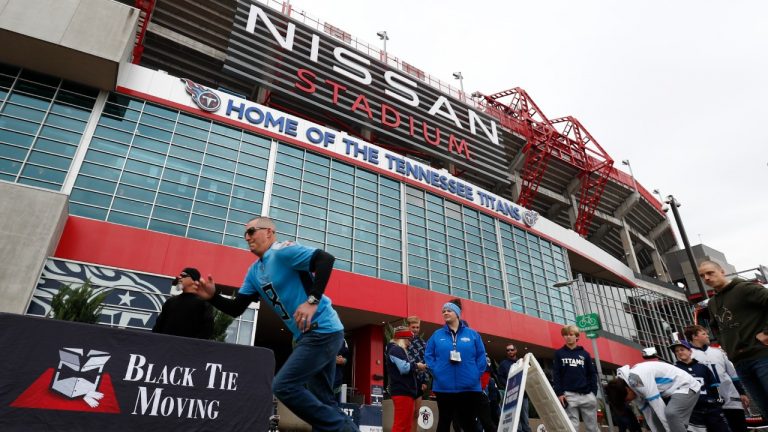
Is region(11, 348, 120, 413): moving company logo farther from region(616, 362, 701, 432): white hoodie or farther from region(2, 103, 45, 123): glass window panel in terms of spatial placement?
region(2, 103, 45, 123): glass window panel

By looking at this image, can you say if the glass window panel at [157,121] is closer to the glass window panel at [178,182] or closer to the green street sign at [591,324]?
the glass window panel at [178,182]

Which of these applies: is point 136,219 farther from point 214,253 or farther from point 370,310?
point 370,310

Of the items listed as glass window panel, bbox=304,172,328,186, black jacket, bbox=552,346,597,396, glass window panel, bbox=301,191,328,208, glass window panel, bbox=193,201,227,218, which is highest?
glass window panel, bbox=304,172,328,186

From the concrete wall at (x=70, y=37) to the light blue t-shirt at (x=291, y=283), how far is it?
15915mm

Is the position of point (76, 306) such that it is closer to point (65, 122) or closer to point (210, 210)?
point (210, 210)

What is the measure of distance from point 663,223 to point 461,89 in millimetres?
28037

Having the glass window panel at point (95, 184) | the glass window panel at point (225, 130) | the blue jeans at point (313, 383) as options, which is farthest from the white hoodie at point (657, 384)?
the glass window panel at point (225, 130)

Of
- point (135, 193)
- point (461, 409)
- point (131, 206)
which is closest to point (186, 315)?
point (461, 409)

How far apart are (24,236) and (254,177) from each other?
306 inches

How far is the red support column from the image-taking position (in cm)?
1800

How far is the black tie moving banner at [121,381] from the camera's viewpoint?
2672 millimetres

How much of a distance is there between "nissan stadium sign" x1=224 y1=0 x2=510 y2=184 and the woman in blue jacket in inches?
768

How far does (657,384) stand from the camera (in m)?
5.23

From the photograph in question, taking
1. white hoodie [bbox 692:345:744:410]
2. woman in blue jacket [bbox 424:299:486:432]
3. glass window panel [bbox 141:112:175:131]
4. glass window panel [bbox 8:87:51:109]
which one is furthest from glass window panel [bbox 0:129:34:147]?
white hoodie [bbox 692:345:744:410]
